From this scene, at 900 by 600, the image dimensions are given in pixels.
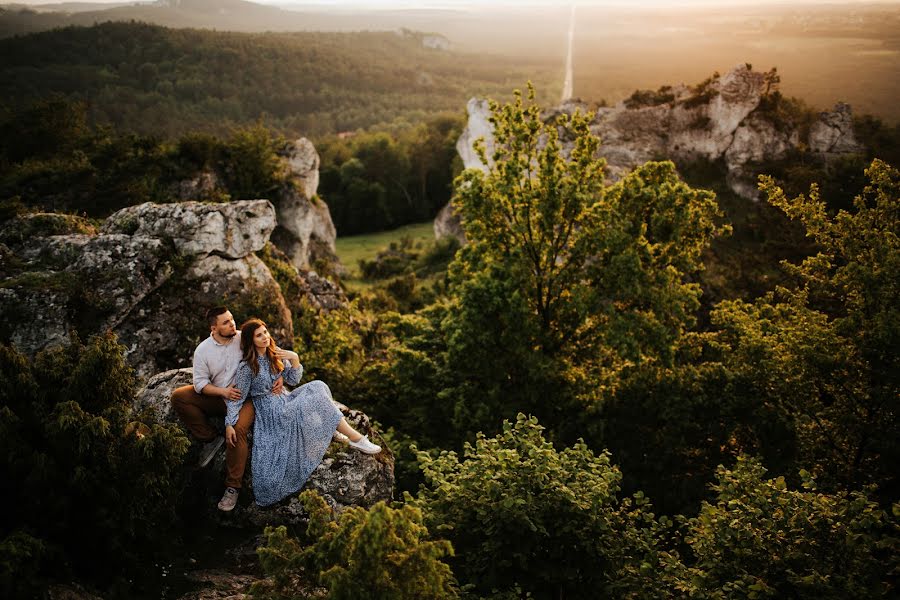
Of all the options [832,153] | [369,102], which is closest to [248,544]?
[832,153]

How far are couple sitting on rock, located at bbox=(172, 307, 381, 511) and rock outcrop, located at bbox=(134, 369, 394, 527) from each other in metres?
0.15

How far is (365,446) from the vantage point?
7594 millimetres

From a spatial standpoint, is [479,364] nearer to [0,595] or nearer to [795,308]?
[795,308]

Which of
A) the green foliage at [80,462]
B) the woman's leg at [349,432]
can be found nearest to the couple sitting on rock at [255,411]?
the woman's leg at [349,432]

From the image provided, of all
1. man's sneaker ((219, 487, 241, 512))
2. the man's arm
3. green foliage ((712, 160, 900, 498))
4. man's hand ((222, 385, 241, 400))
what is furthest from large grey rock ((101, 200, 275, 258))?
green foliage ((712, 160, 900, 498))

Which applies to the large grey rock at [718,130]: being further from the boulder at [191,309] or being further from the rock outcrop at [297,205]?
the boulder at [191,309]

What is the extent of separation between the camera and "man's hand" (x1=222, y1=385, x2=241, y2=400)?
22.8 ft

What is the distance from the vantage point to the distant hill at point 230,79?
244ft

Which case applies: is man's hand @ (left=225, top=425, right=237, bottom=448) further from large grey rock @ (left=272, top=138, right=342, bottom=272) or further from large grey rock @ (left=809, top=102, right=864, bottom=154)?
large grey rock @ (left=809, top=102, right=864, bottom=154)

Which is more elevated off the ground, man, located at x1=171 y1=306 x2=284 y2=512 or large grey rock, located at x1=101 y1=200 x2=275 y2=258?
large grey rock, located at x1=101 y1=200 x2=275 y2=258

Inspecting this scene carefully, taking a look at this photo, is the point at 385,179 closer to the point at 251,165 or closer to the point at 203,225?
the point at 251,165

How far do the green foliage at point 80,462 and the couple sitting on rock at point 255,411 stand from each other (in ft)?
4.43

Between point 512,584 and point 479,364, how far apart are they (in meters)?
7.24

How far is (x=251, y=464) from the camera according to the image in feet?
22.8
